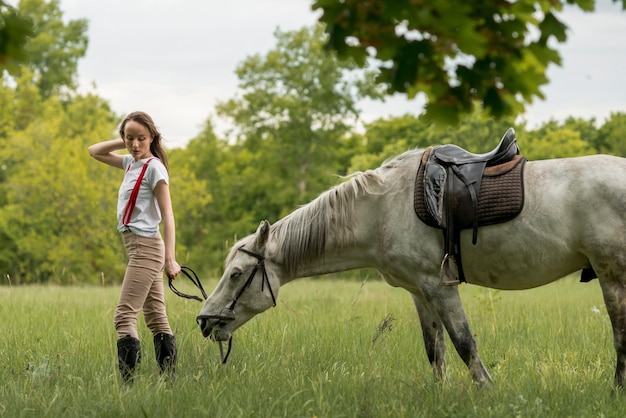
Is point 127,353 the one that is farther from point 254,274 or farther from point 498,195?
point 498,195

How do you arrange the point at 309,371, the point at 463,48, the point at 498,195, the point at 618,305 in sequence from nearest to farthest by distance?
the point at 463,48, the point at 618,305, the point at 498,195, the point at 309,371

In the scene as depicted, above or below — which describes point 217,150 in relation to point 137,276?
above

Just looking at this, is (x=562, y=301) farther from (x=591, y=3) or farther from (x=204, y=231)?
(x=204, y=231)

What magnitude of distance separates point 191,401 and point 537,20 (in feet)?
9.93

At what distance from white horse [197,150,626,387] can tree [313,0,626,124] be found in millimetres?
2078

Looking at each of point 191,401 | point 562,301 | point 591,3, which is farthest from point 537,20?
point 562,301

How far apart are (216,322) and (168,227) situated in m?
0.87

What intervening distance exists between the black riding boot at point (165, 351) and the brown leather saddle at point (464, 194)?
2.09 metres

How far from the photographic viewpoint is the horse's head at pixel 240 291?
5574mm

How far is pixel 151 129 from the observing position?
552cm

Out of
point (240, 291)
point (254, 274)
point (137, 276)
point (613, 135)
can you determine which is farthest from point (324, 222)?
point (613, 135)

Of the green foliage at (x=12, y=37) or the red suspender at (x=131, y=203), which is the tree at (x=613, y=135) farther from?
the green foliage at (x=12, y=37)

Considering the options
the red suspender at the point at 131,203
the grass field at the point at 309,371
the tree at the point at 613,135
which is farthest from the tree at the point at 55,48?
the red suspender at the point at 131,203

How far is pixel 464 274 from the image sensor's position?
16.9 feet
